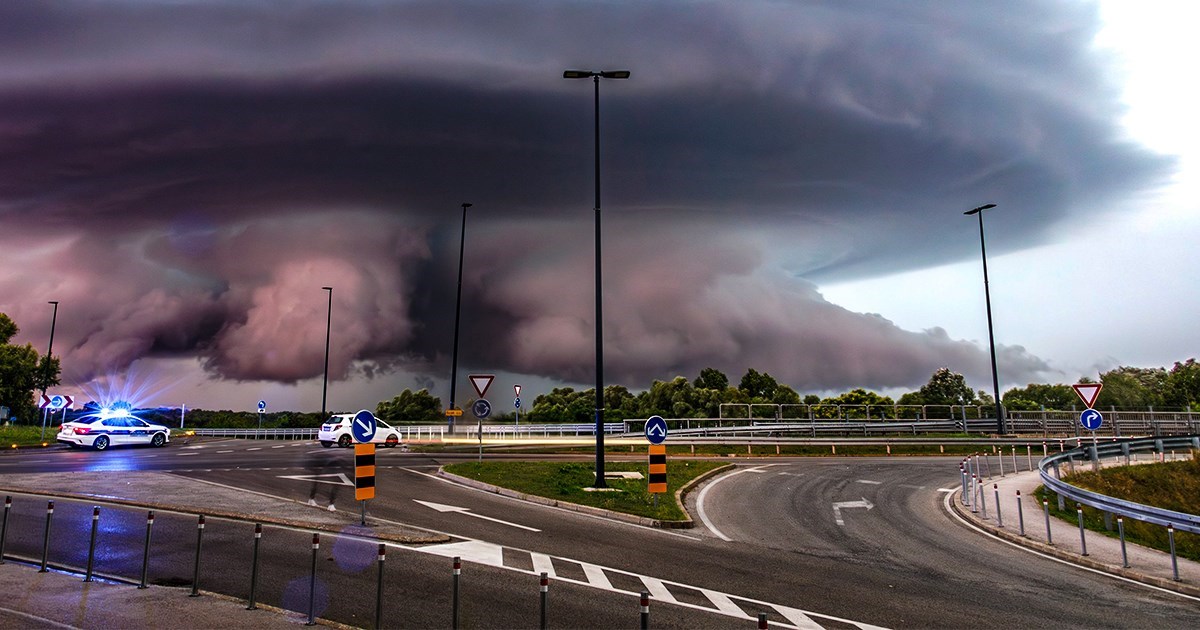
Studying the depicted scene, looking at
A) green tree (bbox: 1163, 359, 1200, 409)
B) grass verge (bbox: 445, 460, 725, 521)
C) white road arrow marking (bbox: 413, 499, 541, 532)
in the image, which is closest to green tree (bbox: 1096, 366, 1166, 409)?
green tree (bbox: 1163, 359, 1200, 409)

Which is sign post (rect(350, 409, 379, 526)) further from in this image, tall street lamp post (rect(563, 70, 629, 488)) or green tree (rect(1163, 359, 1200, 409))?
green tree (rect(1163, 359, 1200, 409))

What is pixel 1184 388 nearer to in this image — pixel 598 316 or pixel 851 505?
pixel 851 505

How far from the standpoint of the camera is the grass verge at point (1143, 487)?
20.2 metres

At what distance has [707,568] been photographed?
483 inches

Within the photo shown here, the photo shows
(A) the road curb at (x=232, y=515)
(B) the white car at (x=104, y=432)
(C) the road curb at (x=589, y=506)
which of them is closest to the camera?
(A) the road curb at (x=232, y=515)

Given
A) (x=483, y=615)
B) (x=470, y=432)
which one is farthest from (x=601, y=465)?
(x=470, y=432)

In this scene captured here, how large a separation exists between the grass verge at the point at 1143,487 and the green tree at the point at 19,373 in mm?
78913

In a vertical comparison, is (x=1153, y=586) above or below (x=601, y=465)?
below

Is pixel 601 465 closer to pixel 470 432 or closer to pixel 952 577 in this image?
pixel 952 577

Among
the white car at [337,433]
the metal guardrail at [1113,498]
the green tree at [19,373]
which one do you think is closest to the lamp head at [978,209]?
the metal guardrail at [1113,498]

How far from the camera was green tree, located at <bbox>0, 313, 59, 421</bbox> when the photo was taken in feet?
219

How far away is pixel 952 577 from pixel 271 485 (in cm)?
1836

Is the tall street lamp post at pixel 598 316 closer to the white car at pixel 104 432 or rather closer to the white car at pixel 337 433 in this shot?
the white car at pixel 337 433

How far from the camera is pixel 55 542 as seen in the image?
1315cm
